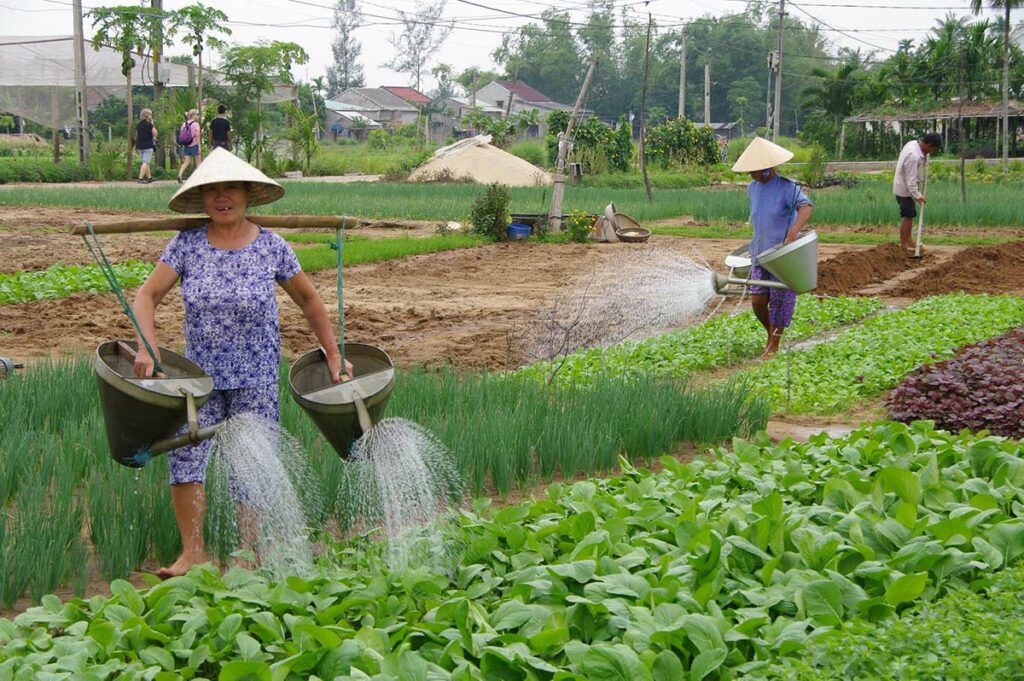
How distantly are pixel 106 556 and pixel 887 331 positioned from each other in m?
6.67

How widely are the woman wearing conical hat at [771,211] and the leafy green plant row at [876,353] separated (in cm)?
39

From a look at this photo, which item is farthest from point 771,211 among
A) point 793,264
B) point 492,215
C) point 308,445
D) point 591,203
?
point 591,203

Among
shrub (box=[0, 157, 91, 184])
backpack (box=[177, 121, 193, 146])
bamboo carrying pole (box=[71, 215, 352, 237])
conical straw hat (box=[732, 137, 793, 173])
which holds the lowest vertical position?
bamboo carrying pole (box=[71, 215, 352, 237])

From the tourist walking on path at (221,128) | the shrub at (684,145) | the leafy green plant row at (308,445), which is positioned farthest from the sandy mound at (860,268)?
the shrub at (684,145)

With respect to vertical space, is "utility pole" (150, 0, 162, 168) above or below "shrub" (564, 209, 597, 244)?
above

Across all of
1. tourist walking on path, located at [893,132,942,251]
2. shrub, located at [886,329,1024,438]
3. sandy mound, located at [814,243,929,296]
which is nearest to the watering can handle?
shrub, located at [886,329,1024,438]

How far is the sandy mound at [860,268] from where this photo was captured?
13.0 m

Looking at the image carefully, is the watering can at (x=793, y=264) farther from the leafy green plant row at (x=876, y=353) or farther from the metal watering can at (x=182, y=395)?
the metal watering can at (x=182, y=395)

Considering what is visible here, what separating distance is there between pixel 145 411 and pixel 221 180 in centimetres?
83

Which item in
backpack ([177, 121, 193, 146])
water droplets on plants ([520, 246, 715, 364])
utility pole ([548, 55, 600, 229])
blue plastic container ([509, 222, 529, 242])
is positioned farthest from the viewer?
backpack ([177, 121, 193, 146])

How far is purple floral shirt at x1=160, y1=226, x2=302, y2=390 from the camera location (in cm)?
429

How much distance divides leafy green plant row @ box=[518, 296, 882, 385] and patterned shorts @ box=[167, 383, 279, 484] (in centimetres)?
263

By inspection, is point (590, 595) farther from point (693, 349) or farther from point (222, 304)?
point (693, 349)

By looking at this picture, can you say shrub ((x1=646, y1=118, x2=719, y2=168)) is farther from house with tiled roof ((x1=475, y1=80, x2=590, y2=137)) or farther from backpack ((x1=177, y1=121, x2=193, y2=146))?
house with tiled roof ((x1=475, y1=80, x2=590, y2=137))
